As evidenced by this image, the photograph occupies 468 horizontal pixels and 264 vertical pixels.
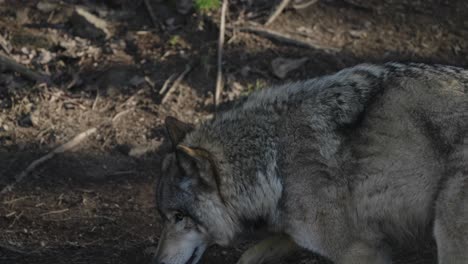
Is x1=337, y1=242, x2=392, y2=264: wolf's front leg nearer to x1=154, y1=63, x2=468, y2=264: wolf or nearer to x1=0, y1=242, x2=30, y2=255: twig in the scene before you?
x1=154, y1=63, x2=468, y2=264: wolf

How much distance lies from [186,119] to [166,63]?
924 mm

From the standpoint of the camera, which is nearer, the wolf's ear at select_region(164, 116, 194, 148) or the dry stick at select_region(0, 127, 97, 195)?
the wolf's ear at select_region(164, 116, 194, 148)

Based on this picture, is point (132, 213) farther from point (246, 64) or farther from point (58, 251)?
point (246, 64)

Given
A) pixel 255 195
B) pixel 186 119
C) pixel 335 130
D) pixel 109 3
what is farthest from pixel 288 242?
pixel 109 3

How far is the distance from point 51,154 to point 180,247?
105 inches

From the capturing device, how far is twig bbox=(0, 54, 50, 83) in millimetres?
8375

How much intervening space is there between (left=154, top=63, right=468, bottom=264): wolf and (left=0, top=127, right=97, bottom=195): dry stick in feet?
7.70

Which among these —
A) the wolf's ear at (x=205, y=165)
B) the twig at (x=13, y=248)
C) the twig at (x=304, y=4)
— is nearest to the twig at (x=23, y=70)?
the twig at (x=13, y=248)

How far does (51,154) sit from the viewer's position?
24.7 feet

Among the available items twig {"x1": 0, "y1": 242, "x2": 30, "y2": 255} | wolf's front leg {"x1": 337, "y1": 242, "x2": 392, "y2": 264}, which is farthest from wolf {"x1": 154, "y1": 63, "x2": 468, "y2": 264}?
twig {"x1": 0, "y1": 242, "x2": 30, "y2": 255}

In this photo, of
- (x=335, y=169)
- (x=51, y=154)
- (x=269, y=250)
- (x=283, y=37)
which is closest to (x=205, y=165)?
(x=335, y=169)

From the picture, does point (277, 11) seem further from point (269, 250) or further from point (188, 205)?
point (188, 205)

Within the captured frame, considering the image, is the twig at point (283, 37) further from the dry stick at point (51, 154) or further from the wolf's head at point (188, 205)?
the wolf's head at point (188, 205)

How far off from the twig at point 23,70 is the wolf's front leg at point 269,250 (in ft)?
12.1
